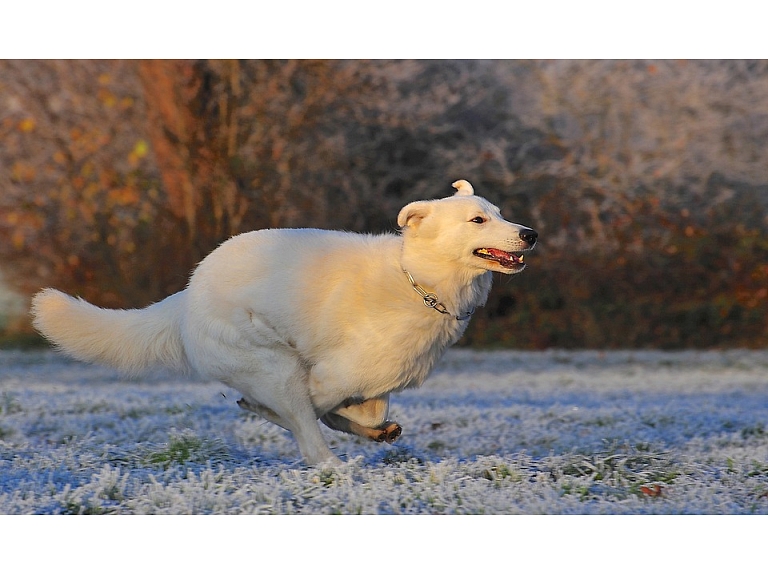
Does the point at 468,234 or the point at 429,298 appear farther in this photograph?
the point at 429,298

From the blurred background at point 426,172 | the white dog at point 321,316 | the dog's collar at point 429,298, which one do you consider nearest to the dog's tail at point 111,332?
the white dog at point 321,316

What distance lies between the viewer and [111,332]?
602 centimetres

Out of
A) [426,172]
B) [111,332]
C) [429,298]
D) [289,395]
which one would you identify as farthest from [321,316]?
[426,172]

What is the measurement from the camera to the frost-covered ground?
17.0 feet

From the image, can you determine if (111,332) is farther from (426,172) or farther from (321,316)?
(426,172)

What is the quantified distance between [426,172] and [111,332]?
498 inches

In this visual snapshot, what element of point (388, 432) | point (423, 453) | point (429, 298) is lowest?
point (423, 453)

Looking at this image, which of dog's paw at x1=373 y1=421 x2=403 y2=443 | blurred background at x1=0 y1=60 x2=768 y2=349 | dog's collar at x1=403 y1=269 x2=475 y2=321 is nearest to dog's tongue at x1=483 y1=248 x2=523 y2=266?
dog's collar at x1=403 y1=269 x2=475 y2=321

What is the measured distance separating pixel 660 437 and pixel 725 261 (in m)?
10.5

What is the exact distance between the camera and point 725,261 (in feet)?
55.3

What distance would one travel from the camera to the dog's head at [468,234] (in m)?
5.41

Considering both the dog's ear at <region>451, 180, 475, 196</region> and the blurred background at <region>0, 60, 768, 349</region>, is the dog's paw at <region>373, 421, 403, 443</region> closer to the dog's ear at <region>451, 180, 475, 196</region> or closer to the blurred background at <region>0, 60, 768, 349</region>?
the dog's ear at <region>451, 180, 475, 196</region>

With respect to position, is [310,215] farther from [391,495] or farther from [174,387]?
[391,495]

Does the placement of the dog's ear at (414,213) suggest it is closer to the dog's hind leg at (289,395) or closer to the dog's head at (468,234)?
the dog's head at (468,234)
